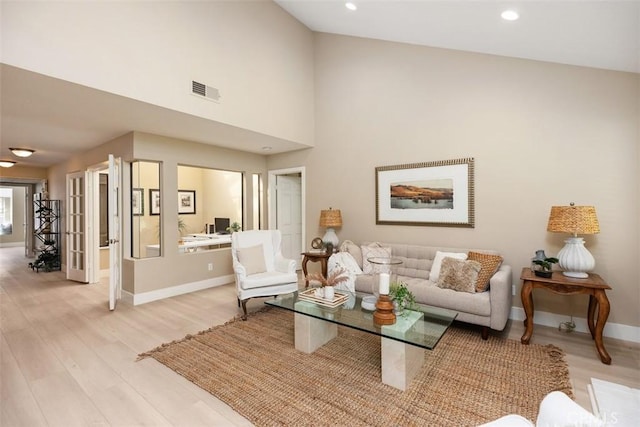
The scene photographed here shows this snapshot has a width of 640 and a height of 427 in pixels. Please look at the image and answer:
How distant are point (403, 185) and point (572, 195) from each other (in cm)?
183

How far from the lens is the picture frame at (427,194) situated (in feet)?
12.4

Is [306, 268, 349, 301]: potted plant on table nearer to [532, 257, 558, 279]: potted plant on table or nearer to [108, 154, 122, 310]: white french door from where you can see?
[532, 257, 558, 279]: potted plant on table

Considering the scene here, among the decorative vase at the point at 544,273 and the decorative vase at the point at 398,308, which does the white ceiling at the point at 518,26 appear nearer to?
the decorative vase at the point at 544,273

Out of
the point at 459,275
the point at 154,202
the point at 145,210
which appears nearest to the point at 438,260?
the point at 459,275

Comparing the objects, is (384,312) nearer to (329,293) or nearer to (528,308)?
(329,293)

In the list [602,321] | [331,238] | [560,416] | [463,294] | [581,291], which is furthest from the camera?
[331,238]

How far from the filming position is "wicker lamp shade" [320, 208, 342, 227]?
15.5ft

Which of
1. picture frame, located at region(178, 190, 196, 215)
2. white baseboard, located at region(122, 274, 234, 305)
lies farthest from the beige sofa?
picture frame, located at region(178, 190, 196, 215)

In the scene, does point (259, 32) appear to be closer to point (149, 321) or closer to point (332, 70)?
point (332, 70)

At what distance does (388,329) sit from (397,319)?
0.69ft

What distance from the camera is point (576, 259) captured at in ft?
9.25

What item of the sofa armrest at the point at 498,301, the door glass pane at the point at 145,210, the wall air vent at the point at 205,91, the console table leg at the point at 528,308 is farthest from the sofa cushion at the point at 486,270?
the door glass pane at the point at 145,210

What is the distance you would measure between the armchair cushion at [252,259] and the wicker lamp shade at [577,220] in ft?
10.6

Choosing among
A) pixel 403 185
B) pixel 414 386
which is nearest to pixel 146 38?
pixel 403 185
